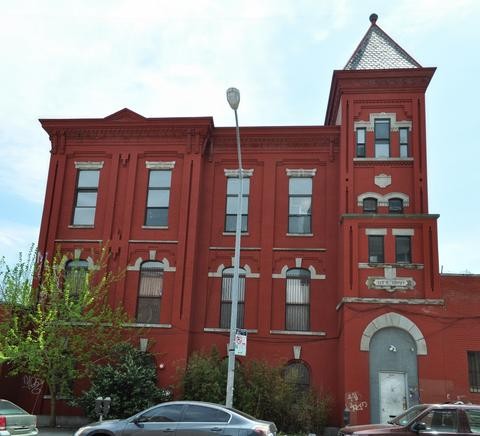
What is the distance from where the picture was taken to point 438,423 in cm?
1320

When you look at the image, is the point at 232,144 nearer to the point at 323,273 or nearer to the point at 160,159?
the point at 160,159

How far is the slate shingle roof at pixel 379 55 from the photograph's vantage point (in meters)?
26.5

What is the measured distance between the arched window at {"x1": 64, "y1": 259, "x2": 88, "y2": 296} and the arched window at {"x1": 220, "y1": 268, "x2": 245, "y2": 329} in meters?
6.02

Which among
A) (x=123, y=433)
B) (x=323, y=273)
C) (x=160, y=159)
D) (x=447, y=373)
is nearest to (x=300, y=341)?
(x=323, y=273)

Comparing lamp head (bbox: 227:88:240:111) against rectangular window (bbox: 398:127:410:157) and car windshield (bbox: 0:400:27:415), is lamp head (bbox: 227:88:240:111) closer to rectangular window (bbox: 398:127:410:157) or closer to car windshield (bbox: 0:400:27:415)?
car windshield (bbox: 0:400:27:415)

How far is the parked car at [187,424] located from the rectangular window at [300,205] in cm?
1359

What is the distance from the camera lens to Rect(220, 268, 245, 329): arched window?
1004 inches

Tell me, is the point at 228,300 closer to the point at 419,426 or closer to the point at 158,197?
the point at 158,197

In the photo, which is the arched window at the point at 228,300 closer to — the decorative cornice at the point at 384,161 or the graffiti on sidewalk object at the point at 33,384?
the decorative cornice at the point at 384,161

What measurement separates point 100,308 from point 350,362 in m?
10.9

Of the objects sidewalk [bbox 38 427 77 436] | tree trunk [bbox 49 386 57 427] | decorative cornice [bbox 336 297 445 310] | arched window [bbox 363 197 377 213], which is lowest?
sidewalk [bbox 38 427 77 436]

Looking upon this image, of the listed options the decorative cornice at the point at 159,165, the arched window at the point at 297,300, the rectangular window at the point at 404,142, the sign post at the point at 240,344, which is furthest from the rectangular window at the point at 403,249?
the decorative cornice at the point at 159,165

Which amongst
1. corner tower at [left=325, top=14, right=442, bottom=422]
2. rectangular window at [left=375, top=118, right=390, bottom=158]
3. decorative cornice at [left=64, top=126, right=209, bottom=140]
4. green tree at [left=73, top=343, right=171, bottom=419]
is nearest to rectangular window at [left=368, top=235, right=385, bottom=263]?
corner tower at [left=325, top=14, right=442, bottom=422]

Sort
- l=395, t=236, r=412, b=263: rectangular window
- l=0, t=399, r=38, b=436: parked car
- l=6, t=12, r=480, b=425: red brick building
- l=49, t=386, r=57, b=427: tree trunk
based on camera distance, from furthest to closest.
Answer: l=395, t=236, r=412, b=263: rectangular window
l=49, t=386, r=57, b=427: tree trunk
l=6, t=12, r=480, b=425: red brick building
l=0, t=399, r=38, b=436: parked car
